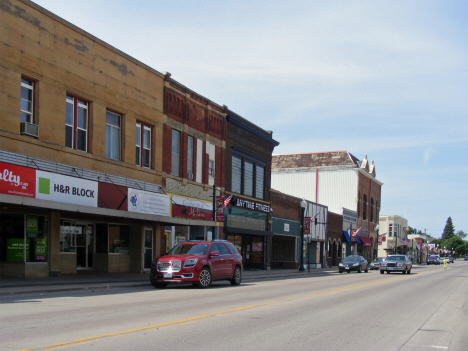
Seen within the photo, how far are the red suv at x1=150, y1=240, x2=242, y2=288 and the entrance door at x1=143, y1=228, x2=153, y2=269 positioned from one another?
7066mm

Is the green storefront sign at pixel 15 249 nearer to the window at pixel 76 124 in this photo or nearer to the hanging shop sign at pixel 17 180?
the hanging shop sign at pixel 17 180

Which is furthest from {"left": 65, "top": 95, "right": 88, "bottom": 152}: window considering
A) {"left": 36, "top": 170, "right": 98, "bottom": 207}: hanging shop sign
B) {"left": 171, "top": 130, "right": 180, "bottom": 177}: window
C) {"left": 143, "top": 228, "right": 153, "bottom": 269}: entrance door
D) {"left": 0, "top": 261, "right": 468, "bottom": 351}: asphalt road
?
{"left": 0, "top": 261, "right": 468, "bottom": 351}: asphalt road

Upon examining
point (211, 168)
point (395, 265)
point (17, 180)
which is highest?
point (211, 168)

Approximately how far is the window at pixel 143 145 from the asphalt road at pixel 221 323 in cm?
1133

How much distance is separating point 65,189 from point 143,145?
24.4ft

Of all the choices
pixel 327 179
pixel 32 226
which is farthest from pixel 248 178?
pixel 327 179

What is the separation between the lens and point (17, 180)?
58.1 feet

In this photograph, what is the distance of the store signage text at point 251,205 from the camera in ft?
116

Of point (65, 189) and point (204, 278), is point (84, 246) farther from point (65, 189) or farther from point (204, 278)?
point (204, 278)

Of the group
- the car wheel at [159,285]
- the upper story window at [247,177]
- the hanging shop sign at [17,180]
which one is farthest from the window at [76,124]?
the upper story window at [247,177]

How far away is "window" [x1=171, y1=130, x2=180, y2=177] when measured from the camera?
1156 inches

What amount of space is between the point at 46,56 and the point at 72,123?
2.98 meters

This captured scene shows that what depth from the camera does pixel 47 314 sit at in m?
11.1

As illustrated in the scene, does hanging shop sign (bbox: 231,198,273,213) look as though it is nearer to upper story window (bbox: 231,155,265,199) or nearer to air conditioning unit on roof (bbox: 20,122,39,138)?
upper story window (bbox: 231,155,265,199)
